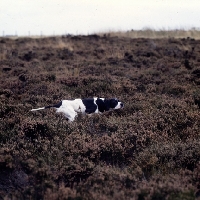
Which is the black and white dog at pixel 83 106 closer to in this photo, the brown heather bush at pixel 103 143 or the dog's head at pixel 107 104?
the dog's head at pixel 107 104

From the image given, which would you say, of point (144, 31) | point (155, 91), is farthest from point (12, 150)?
point (144, 31)

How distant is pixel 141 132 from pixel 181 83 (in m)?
6.17

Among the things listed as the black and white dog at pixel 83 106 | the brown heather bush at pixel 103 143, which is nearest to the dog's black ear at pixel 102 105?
the black and white dog at pixel 83 106

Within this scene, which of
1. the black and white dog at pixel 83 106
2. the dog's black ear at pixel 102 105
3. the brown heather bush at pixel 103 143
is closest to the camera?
the brown heather bush at pixel 103 143

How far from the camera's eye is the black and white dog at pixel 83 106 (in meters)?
8.05

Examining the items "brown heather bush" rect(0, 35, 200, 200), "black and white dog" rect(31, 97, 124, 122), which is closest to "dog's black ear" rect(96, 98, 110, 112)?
"black and white dog" rect(31, 97, 124, 122)

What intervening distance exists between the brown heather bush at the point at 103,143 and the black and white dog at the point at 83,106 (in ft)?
0.60

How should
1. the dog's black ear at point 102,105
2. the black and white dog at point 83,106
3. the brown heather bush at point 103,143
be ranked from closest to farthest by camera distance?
1. the brown heather bush at point 103,143
2. the black and white dog at point 83,106
3. the dog's black ear at point 102,105

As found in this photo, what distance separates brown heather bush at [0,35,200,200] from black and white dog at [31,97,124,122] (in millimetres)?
184

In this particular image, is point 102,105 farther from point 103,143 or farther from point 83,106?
→ point 103,143

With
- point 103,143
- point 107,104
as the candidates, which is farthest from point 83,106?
point 103,143

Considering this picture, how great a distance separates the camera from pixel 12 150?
5695mm

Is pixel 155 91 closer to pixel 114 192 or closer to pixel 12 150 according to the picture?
pixel 12 150

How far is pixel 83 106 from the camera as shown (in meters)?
8.49
